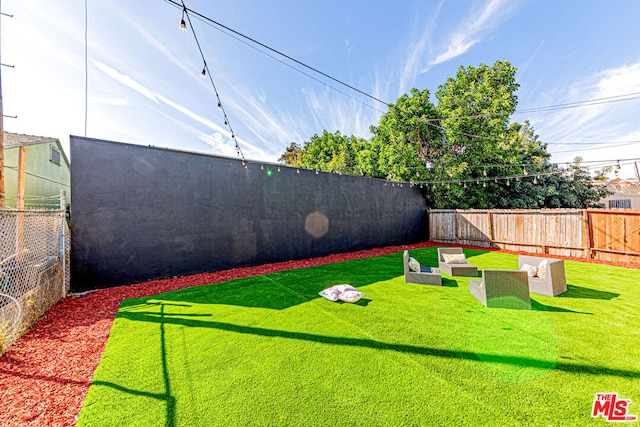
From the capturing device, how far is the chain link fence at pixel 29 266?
291 cm

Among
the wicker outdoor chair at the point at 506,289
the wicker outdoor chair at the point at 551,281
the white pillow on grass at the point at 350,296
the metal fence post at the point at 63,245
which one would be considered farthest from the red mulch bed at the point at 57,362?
the wicker outdoor chair at the point at 551,281

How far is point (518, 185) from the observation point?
1269 centimetres

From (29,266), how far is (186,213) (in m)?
2.84

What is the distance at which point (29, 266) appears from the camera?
347 centimetres

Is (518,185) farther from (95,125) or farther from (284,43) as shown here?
(95,125)

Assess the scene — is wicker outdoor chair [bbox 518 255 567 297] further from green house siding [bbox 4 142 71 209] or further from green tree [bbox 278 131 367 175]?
green tree [bbox 278 131 367 175]

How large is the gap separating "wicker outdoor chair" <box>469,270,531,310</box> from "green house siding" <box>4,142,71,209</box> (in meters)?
11.5

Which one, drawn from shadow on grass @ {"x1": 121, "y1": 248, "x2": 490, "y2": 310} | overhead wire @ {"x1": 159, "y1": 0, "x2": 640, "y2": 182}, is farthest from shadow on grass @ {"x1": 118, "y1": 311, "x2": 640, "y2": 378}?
overhead wire @ {"x1": 159, "y1": 0, "x2": 640, "y2": 182}

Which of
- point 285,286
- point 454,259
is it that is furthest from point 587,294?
point 285,286

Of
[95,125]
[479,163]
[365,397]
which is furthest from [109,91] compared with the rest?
[479,163]

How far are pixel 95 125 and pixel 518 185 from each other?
18.0 m

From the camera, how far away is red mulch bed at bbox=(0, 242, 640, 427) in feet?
5.98

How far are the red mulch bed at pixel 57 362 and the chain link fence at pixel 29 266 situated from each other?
0.74 feet

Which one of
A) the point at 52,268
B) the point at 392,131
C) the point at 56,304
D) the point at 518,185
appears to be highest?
the point at 392,131
